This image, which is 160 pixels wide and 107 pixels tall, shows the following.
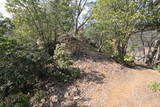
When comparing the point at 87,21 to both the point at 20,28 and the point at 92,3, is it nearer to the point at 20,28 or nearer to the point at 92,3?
the point at 92,3

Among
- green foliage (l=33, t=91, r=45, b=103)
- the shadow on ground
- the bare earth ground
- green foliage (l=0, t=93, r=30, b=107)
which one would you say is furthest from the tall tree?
green foliage (l=0, t=93, r=30, b=107)

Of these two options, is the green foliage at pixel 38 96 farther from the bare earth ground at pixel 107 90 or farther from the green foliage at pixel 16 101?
the bare earth ground at pixel 107 90

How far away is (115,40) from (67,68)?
14.6 feet

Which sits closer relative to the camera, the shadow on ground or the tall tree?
the shadow on ground

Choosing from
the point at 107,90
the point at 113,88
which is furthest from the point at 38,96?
the point at 113,88

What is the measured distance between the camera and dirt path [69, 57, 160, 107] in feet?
15.8

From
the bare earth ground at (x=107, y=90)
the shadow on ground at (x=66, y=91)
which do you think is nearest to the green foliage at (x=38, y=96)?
the shadow on ground at (x=66, y=91)

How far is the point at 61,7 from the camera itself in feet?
24.8

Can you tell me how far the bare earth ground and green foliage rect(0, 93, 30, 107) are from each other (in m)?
1.07

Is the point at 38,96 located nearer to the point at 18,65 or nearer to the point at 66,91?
the point at 66,91

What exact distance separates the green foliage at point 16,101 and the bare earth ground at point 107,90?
107cm

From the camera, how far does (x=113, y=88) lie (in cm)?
573

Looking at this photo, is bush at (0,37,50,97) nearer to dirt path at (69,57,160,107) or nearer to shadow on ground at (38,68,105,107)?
shadow on ground at (38,68,105,107)

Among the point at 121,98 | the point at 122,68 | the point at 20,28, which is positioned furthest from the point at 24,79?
the point at 122,68
